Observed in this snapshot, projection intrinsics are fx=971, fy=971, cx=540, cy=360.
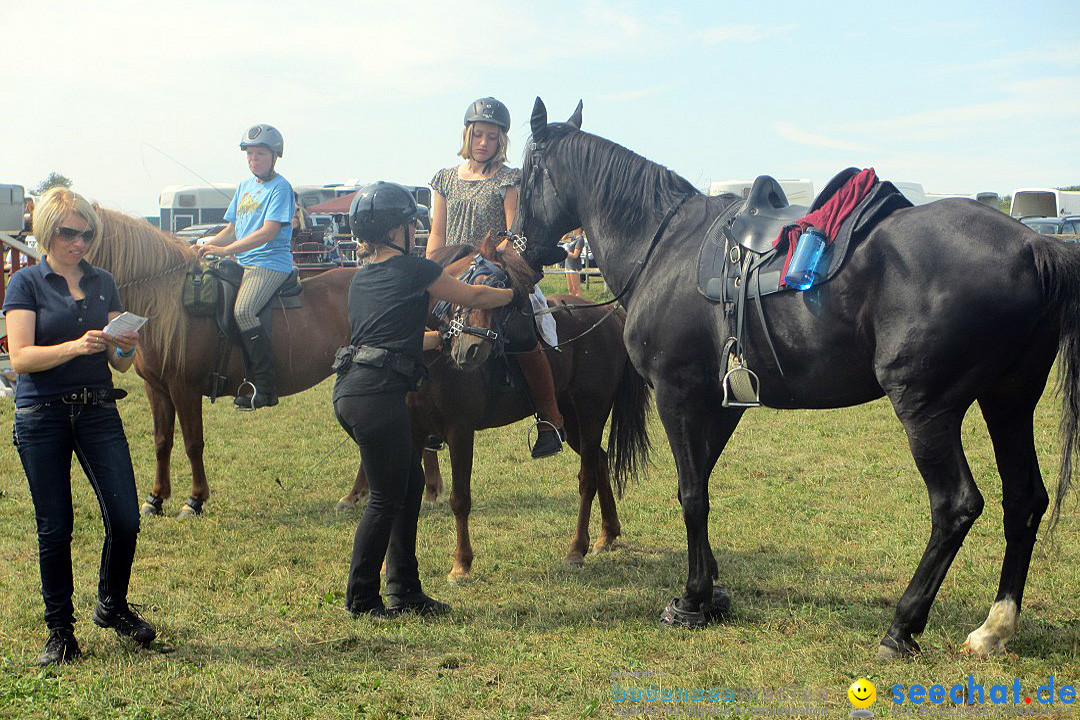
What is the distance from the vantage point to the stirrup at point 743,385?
179 inches

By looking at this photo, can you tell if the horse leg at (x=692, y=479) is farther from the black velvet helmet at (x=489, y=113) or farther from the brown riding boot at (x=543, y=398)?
the black velvet helmet at (x=489, y=113)

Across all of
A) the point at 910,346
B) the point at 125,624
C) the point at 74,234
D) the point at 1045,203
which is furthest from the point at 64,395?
the point at 1045,203

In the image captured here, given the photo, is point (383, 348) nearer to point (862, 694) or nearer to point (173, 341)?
point (862, 694)

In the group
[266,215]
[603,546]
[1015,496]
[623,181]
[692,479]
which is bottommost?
[603,546]

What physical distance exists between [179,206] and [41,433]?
3320 cm

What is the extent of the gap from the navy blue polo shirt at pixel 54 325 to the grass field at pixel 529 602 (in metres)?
1.23

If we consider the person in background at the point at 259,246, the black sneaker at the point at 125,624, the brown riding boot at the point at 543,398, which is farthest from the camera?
the person in background at the point at 259,246

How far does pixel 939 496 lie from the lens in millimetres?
4168

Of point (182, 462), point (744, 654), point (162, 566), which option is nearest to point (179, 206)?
point (182, 462)

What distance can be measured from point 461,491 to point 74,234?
8.56 feet

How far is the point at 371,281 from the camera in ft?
15.6

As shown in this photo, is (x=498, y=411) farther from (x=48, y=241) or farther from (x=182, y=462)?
(x=182, y=462)

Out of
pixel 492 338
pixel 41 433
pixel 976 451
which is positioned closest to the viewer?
pixel 41 433

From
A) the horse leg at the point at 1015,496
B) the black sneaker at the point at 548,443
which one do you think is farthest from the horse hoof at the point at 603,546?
the horse leg at the point at 1015,496
